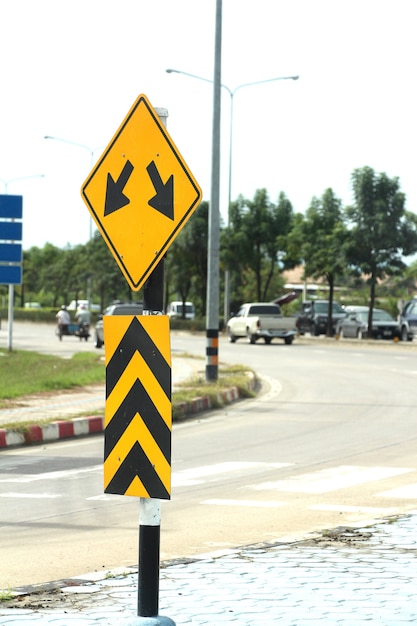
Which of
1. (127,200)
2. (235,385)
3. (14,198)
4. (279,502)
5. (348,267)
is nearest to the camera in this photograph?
(127,200)

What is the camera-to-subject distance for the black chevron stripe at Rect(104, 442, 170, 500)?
516 cm

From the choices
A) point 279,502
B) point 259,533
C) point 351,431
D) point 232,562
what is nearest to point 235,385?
point 351,431

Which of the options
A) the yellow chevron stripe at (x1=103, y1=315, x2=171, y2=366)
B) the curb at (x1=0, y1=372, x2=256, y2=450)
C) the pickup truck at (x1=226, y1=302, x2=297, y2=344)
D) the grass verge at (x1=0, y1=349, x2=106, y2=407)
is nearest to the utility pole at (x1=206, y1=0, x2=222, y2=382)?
the grass verge at (x1=0, y1=349, x2=106, y2=407)

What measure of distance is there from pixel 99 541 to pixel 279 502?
2.29 m

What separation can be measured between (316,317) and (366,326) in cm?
487

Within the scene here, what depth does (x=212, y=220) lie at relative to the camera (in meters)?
23.0

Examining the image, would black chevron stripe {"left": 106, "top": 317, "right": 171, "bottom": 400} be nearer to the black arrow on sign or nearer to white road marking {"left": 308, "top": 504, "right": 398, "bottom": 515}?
the black arrow on sign

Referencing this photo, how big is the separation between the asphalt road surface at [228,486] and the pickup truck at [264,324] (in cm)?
2735

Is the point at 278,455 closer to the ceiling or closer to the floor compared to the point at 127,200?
closer to the floor

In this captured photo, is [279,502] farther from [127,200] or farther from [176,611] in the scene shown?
[127,200]

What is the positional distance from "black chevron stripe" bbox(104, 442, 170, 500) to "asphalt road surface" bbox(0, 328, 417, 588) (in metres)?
2.04

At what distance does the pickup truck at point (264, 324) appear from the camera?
48.9m

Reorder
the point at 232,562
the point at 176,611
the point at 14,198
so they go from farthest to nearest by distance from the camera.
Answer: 1. the point at 14,198
2. the point at 232,562
3. the point at 176,611

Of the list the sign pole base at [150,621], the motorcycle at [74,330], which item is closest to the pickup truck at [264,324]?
the motorcycle at [74,330]
